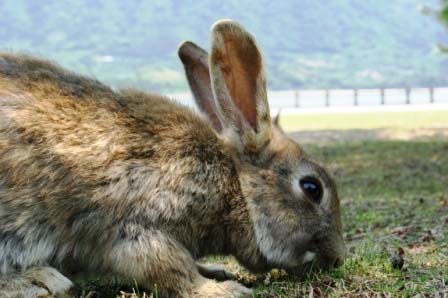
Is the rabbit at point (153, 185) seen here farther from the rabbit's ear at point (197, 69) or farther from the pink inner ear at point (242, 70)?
the rabbit's ear at point (197, 69)

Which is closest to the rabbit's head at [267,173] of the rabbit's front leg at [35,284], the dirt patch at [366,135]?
the rabbit's front leg at [35,284]

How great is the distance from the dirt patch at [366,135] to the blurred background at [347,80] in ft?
0.17

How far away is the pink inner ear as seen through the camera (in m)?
4.28

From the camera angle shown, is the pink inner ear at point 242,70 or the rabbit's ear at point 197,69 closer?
the pink inner ear at point 242,70

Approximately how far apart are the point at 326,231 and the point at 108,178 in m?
1.38

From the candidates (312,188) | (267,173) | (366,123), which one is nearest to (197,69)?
(267,173)

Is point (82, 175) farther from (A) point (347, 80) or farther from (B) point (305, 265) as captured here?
(A) point (347, 80)

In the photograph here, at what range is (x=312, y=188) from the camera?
4.39m

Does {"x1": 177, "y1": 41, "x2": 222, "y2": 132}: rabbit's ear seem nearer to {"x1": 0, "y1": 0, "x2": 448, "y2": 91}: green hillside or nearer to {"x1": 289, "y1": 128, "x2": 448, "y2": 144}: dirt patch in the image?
{"x1": 289, "y1": 128, "x2": 448, "y2": 144}: dirt patch

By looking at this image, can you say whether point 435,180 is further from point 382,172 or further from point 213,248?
point 213,248

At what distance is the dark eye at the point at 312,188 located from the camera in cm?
436

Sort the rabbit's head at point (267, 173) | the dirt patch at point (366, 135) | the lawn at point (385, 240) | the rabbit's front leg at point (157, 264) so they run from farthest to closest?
1. the dirt patch at point (366, 135)
2. the rabbit's head at point (267, 173)
3. the lawn at point (385, 240)
4. the rabbit's front leg at point (157, 264)

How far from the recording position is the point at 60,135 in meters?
3.92

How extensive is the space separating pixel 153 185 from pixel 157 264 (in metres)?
0.44
